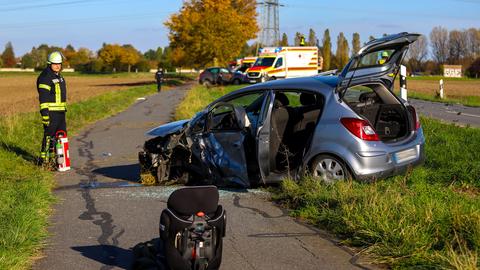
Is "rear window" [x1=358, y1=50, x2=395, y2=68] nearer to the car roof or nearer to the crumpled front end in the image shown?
the car roof

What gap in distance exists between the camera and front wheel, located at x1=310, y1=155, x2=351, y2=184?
762cm

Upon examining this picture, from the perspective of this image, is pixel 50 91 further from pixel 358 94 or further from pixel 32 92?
pixel 32 92

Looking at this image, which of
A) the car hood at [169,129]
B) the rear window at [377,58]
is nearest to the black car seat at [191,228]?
the rear window at [377,58]

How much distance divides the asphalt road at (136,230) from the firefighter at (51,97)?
1018 millimetres

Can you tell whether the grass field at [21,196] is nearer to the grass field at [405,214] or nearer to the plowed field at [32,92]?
the grass field at [405,214]

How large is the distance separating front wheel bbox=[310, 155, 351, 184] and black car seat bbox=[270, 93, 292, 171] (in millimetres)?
552

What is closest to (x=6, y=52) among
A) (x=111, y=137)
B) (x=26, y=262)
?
(x=111, y=137)

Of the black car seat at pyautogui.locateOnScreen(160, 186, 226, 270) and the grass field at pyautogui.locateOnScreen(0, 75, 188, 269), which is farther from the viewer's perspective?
the grass field at pyautogui.locateOnScreen(0, 75, 188, 269)

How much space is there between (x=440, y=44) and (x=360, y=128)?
143993mm

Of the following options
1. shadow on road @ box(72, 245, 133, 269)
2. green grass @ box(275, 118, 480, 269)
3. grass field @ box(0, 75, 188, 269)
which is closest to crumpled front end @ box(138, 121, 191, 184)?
grass field @ box(0, 75, 188, 269)

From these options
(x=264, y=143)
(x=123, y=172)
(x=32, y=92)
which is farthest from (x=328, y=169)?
(x=32, y=92)

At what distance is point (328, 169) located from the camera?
25.4ft

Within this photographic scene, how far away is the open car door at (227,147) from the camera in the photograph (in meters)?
8.28

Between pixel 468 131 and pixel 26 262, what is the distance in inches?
391
